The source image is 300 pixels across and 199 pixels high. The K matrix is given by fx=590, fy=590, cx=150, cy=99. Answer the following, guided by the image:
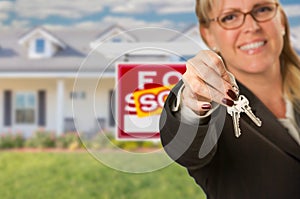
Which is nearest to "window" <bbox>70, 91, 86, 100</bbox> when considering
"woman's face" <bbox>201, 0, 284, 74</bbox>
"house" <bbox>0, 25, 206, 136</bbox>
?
"woman's face" <bbox>201, 0, 284, 74</bbox>

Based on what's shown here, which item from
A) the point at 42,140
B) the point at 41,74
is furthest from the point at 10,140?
the point at 41,74

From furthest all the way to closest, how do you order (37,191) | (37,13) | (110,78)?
(37,191) < (37,13) < (110,78)

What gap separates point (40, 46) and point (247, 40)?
0.85 metres

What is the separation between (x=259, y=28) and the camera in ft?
4.17

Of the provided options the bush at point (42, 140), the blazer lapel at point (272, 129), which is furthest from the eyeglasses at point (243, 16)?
the bush at point (42, 140)

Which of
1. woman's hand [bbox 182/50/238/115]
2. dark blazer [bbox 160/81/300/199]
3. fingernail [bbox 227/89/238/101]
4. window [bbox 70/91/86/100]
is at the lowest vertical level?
dark blazer [bbox 160/81/300/199]

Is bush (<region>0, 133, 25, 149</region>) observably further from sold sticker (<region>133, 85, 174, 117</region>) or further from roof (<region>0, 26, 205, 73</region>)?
sold sticker (<region>133, 85, 174, 117</region>)

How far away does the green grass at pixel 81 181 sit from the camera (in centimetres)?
208

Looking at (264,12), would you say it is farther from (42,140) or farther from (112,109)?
(42,140)

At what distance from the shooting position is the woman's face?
49.5 inches

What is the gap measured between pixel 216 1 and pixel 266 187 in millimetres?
398

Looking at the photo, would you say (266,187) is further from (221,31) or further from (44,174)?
(44,174)

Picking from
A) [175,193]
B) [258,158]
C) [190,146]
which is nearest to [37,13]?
[175,193]

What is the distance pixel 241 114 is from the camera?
1062mm
